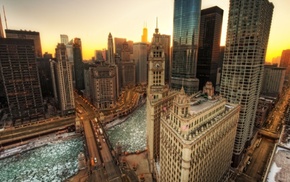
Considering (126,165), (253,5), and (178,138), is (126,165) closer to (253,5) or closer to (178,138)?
(178,138)

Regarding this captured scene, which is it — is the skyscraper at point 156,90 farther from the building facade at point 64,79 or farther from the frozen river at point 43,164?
the building facade at point 64,79

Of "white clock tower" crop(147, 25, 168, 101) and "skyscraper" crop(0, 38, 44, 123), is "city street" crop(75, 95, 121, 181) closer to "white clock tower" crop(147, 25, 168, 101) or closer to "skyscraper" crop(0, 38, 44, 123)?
"white clock tower" crop(147, 25, 168, 101)

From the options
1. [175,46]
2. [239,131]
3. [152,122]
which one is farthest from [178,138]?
[175,46]

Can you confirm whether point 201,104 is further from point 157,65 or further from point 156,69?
point 157,65

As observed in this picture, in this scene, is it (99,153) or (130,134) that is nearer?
(99,153)

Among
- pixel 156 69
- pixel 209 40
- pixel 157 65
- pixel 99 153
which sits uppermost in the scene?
pixel 209 40

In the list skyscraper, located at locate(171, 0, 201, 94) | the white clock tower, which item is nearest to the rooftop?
the white clock tower

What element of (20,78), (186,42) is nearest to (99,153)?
(20,78)
